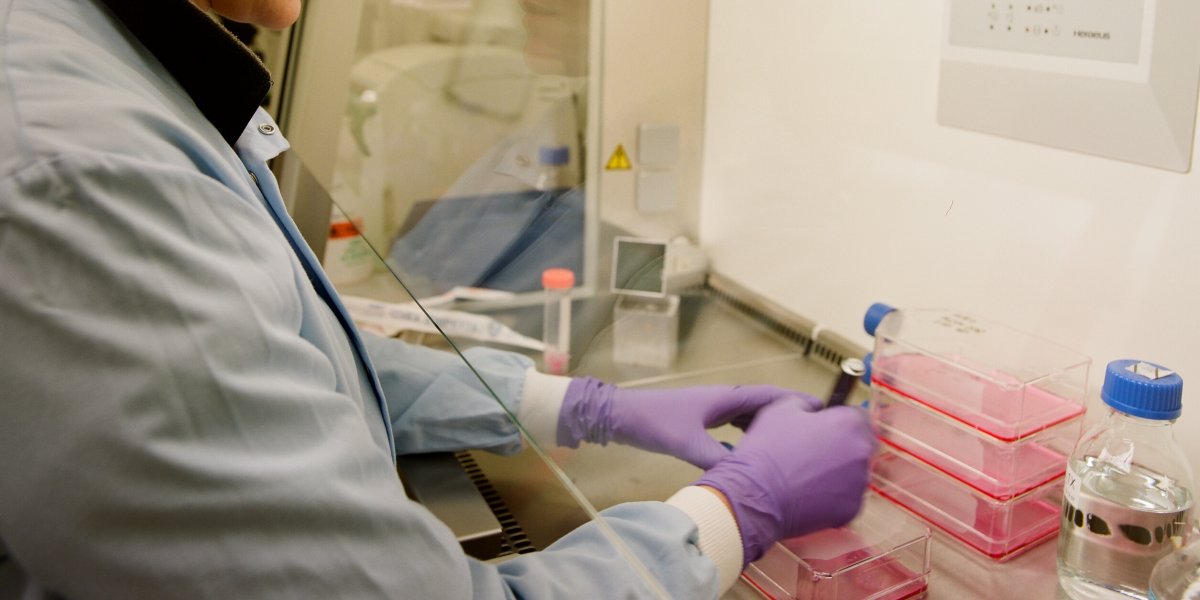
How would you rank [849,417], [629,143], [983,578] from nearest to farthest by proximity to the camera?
[983,578] → [849,417] → [629,143]

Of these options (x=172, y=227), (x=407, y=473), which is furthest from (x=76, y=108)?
(x=407, y=473)

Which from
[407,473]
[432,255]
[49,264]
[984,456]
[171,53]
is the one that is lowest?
[407,473]

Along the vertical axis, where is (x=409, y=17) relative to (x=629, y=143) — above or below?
above

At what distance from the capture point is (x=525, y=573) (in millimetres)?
810

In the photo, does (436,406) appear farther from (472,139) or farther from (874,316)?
(874,316)

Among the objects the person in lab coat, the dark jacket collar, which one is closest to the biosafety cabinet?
the person in lab coat

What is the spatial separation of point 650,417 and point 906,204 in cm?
51

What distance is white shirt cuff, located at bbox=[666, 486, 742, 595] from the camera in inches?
33.7

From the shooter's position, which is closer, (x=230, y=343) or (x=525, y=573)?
(x=230, y=343)

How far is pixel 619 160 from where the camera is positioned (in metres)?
1.48

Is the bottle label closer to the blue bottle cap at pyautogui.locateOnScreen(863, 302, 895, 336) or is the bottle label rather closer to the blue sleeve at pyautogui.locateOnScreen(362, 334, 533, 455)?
the blue bottle cap at pyautogui.locateOnScreen(863, 302, 895, 336)

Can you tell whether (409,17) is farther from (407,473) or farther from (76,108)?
(76,108)

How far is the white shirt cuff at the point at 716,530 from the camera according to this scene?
86 cm

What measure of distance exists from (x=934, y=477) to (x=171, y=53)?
87cm
